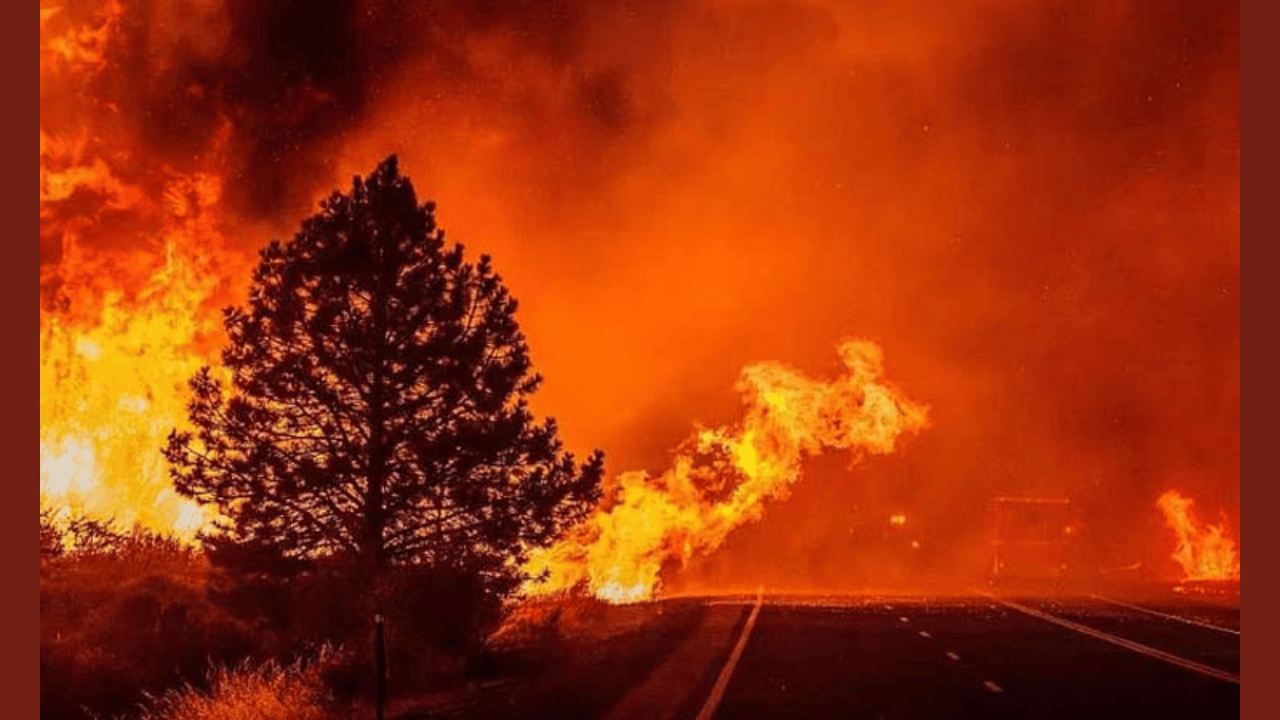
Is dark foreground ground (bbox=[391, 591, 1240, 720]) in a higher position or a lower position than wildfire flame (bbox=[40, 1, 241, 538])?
lower

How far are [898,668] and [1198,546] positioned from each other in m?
46.7

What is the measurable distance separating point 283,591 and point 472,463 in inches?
155

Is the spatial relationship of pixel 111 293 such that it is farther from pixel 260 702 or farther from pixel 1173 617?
pixel 1173 617

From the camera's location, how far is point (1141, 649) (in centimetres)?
2973

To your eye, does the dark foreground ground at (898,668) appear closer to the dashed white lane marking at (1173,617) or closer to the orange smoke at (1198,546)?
the dashed white lane marking at (1173,617)

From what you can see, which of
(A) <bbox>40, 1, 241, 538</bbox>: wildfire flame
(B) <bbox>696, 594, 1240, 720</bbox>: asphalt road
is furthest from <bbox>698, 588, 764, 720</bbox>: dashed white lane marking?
(A) <bbox>40, 1, 241, 538</bbox>: wildfire flame

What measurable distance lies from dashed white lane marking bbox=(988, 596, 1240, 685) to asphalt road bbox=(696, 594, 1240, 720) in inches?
0.9

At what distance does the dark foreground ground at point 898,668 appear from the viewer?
20.4 metres

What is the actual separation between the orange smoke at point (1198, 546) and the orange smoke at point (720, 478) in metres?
14.8

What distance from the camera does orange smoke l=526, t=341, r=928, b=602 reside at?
47.5 meters

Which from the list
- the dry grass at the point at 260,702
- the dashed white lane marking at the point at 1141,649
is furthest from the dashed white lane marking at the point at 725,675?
the dashed white lane marking at the point at 1141,649

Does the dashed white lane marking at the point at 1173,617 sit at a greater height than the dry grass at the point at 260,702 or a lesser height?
lesser

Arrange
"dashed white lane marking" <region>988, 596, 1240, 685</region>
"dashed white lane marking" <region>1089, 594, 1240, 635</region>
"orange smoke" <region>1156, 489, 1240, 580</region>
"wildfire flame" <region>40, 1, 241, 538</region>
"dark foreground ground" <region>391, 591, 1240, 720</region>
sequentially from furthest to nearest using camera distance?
"orange smoke" <region>1156, 489, 1240, 580</region>
"wildfire flame" <region>40, 1, 241, 538</region>
"dashed white lane marking" <region>1089, 594, 1240, 635</region>
"dashed white lane marking" <region>988, 596, 1240, 685</region>
"dark foreground ground" <region>391, 591, 1240, 720</region>

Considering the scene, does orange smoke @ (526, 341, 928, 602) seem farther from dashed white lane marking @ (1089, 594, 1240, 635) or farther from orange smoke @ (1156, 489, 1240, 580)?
orange smoke @ (1156, 489, 1240, 580)
